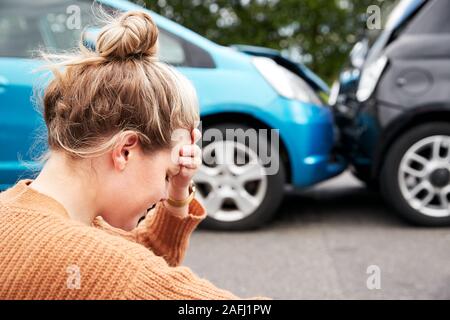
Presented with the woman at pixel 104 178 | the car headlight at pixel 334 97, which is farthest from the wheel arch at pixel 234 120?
the woman at pixel 104 178

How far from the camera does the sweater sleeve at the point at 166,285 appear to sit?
1.07 m

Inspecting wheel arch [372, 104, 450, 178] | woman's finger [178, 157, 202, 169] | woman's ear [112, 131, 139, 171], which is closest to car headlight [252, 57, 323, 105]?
wheel arch [372, 104, 450, 178]

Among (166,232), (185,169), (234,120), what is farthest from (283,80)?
(185,169)

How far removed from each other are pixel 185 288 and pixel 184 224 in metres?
0.67

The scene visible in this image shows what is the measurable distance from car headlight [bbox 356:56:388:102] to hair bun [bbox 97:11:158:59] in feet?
9.89

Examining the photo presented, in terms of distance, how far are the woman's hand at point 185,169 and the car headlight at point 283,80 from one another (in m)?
2.28

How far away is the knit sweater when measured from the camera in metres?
1.07

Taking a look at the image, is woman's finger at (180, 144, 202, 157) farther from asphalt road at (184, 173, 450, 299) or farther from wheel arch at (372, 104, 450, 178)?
wheel arch at (372, 104, 450, 178)

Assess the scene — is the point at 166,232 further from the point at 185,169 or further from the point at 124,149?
the point at 124,149

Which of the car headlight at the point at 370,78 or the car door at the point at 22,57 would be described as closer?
the car door at the point at 22,57

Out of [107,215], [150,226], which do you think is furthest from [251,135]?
[107,215]

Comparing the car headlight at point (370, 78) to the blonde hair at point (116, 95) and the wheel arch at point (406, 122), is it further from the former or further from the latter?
the blonde hair at point (116, 95)
